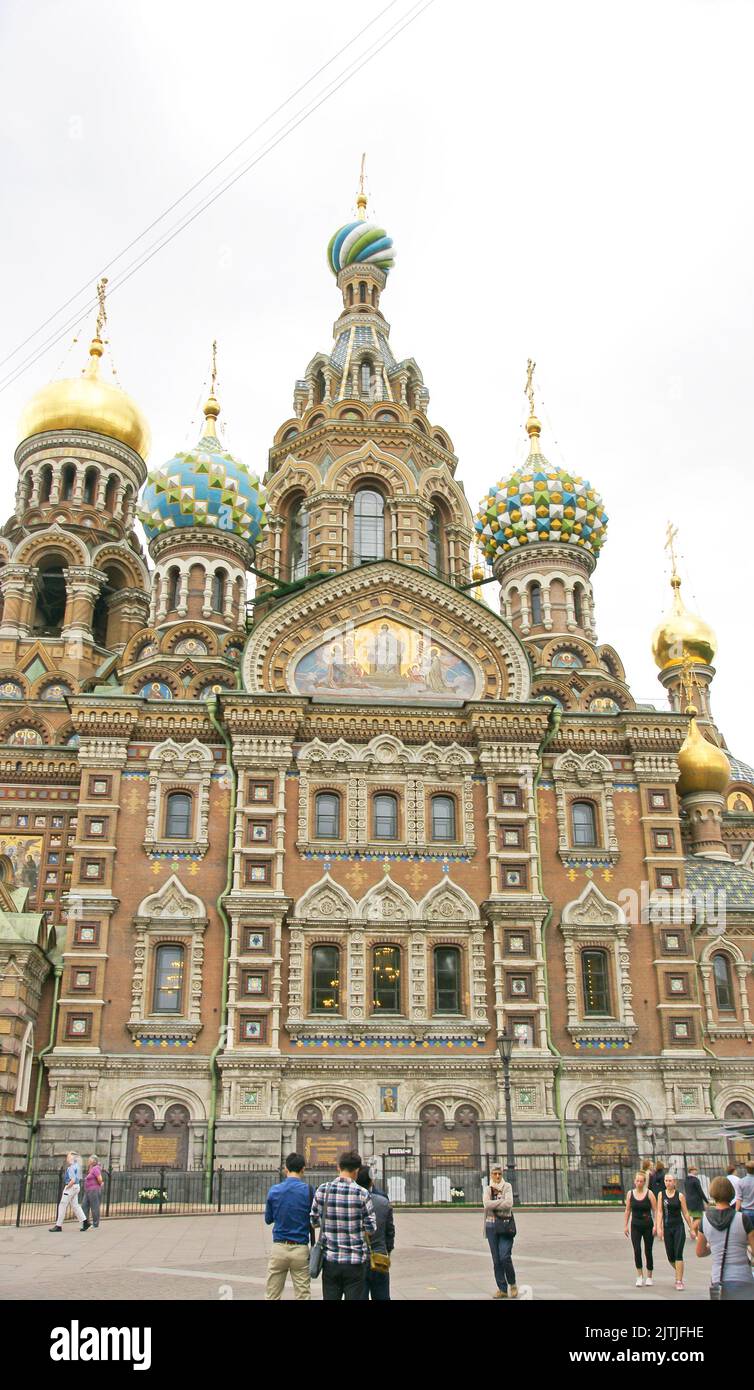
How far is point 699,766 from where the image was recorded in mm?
34656

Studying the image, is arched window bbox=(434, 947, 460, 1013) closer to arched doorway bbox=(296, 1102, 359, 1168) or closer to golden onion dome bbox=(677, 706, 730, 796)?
arched doorway bbox=(296, 1102, 359, 1168)

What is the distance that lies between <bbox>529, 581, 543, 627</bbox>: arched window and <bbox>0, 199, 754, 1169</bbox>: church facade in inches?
73.4

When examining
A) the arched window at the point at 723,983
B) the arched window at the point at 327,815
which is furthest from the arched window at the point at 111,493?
the arched window at the point at 723,983

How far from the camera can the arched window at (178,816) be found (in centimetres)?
2853

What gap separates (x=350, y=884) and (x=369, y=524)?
11955 millimetres

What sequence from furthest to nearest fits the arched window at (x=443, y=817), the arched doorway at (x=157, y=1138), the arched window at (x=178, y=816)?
1. the arched window at (x=443, y=817)
2. the arched window at (x=178, y=816)
3. the arched doorway at (x=157, y=1138)

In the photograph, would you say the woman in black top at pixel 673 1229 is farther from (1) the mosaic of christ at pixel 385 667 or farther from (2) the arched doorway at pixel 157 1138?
(1) the mosaic of christ at pixel 385 667

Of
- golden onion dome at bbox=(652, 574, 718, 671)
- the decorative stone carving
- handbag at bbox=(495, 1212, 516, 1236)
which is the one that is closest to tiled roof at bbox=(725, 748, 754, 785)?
golden onion dome at bbox=(652, 574, 718, 671)

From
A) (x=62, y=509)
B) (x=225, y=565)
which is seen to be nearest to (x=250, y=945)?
(x=225, y=565)

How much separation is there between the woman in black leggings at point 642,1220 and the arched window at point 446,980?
1478 cm

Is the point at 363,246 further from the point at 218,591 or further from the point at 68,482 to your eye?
the point at 218,591

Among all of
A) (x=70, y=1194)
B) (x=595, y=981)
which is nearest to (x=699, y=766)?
(x=595, y=981)

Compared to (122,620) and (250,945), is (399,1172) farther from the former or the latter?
(122,620)

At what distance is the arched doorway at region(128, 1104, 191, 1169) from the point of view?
25641 millimetres
